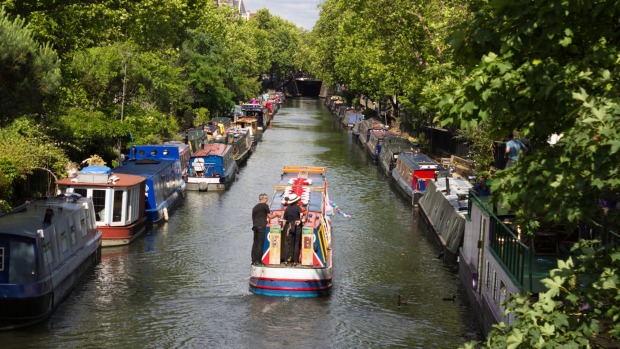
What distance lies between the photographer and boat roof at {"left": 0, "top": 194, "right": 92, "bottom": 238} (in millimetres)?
21369

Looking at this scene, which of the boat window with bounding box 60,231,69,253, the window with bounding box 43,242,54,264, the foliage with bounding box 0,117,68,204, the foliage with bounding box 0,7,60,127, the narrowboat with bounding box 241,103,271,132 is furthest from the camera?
the narrowboat with bounding box 241,103,271,132

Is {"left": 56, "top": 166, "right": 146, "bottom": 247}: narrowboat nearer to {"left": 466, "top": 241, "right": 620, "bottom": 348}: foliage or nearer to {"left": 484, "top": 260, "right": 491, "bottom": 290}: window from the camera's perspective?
{"left": 484, "top": 260, "right": 491, "bottom": 290}: window

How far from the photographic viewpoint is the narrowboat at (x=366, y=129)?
2763 inches

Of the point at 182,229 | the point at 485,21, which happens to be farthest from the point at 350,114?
the point at 485,21

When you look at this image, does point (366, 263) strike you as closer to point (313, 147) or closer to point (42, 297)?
point (42, 297)

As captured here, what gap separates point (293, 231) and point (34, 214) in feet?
22.5

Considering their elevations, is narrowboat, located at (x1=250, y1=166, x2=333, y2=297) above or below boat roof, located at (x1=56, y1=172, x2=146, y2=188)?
below

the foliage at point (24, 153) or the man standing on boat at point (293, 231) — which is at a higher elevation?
the foliage at point (24, 153)

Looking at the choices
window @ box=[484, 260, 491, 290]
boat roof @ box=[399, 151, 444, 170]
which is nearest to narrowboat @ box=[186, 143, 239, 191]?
boat roof @ box=[399, 151, 444, 170]

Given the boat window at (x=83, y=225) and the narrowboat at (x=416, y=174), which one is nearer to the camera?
the boat window at (x=83, y=225)

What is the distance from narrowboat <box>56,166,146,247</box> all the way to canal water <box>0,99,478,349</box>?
567 mm

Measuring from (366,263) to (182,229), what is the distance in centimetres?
894

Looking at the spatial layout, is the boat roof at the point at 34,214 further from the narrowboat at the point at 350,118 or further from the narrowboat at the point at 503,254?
the narrowboat at the point at 350,118

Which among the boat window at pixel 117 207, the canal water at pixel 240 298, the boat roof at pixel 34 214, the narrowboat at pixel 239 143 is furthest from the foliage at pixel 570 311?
the narrowboat at pixel 239 143
